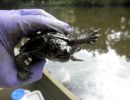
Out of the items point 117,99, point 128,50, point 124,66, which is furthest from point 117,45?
point 117,99

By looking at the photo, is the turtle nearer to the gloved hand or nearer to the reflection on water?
the gloved hand

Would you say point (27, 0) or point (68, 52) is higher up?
point (68, 52)

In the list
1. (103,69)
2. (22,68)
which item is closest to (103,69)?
(103,69)

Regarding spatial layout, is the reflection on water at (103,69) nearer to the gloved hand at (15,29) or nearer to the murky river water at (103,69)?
the murky river water at (103,69)

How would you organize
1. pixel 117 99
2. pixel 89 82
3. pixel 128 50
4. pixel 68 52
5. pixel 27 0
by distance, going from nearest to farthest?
pixel 68 52 → pixel 117 99 → pixel 89 82 → pixel 128 50 → pixel 27 0

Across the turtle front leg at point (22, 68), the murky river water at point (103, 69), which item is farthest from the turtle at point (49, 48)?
the murky river water at point (103, 69)

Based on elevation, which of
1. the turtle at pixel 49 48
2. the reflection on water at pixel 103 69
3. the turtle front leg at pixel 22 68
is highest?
the turtle at pixel 49 48

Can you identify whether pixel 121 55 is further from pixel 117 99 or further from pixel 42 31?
pixel 42 31

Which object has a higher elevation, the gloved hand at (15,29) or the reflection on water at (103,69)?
the gloved hand at (15,29)
